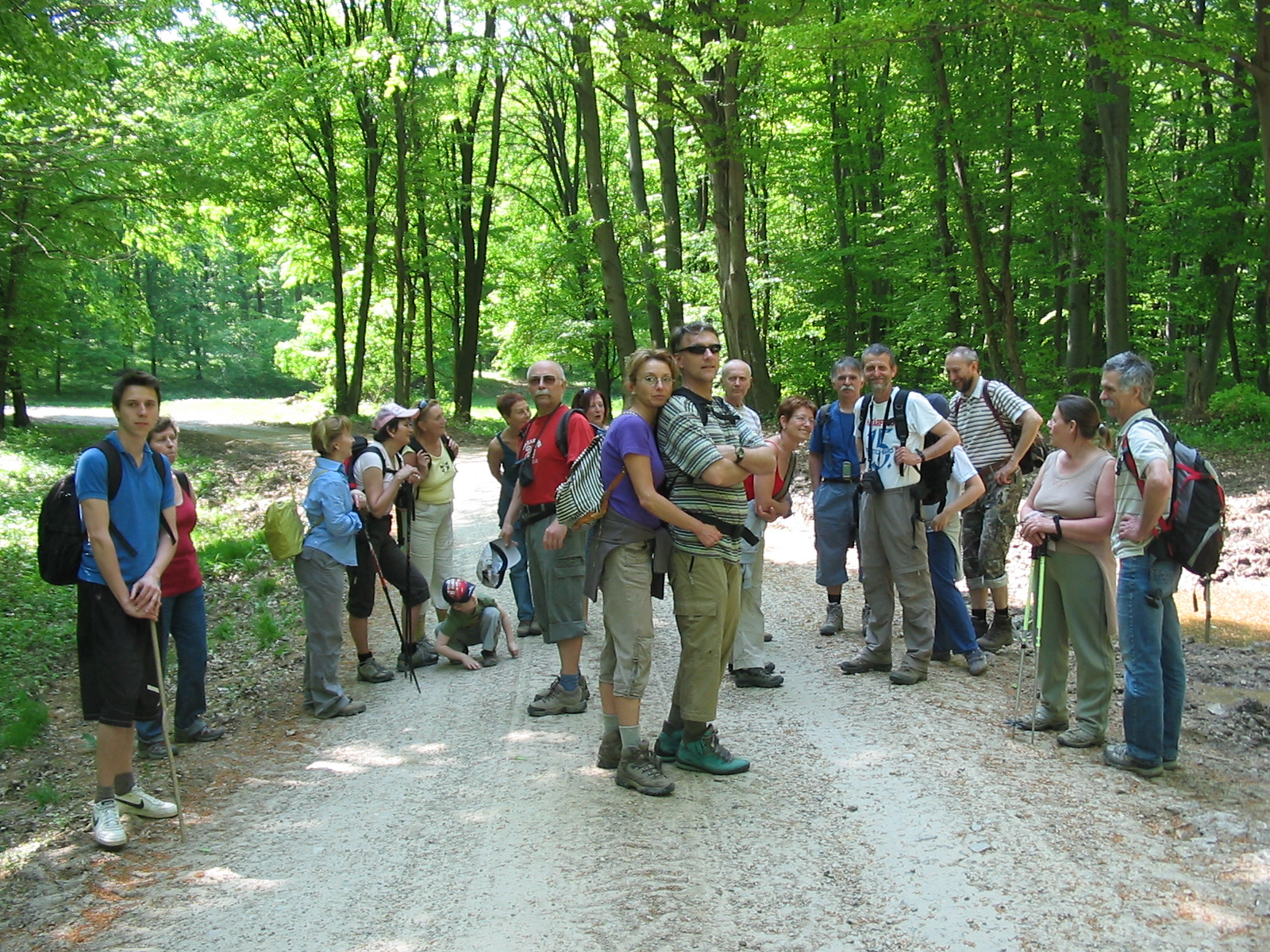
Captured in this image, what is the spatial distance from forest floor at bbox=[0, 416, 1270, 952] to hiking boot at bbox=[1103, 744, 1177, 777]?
0.26 feet

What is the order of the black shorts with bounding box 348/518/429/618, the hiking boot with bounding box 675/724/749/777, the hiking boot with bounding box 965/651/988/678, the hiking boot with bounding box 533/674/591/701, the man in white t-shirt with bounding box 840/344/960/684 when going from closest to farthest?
the hiking boot with bounding box 675/724/749/777 < the hiking boot with bounding box 533/674/591/701 < the man in white t-shirt with bounding box 840/344/960/684 < the hiking boot with bounding box 965/651/988/678 < the black shorts with bounding box 348/518/429/618

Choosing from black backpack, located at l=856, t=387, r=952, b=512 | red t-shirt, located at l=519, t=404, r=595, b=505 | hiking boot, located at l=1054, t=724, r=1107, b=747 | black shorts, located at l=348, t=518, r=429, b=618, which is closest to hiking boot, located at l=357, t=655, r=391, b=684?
black shorts, located at l=348, t=518, r=429, b=618

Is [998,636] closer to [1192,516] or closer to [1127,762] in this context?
[1127,762]

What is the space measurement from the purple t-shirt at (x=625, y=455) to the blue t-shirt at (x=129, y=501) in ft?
7.13

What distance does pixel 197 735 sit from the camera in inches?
230

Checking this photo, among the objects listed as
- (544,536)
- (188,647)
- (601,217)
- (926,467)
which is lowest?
(188,647)

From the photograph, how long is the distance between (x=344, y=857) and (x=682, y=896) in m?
1.50

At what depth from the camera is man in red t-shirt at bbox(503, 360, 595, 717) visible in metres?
5.86

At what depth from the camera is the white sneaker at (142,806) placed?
4.53 meters

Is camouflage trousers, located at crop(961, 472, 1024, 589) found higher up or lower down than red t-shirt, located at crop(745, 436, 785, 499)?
lower down

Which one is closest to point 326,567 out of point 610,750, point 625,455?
point 610,750

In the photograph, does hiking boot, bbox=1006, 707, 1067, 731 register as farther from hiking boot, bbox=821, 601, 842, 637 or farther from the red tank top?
the red tank top

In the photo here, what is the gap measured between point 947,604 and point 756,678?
1403 mm

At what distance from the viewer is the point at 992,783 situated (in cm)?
453
